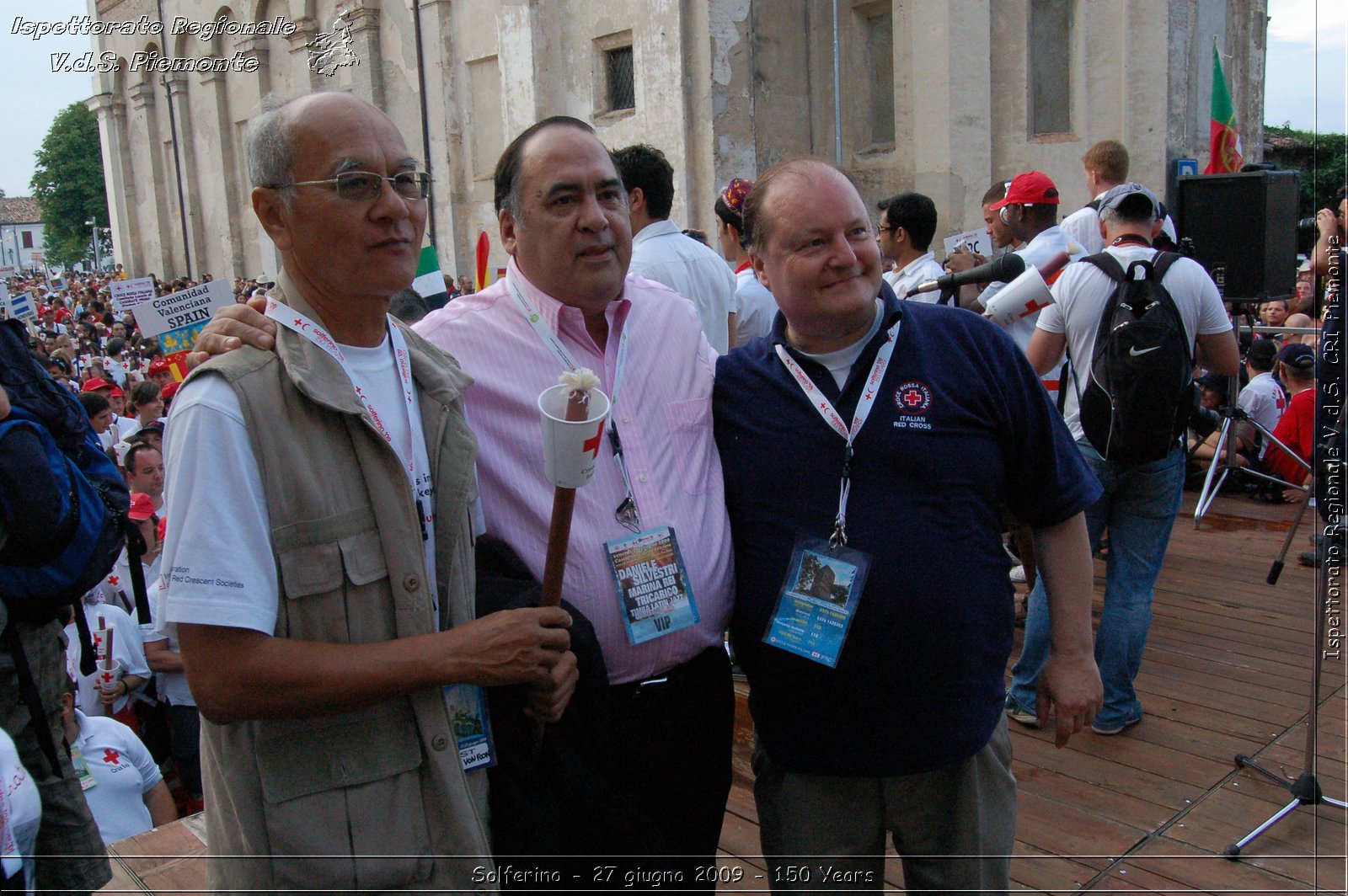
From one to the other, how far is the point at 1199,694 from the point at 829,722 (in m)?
3.19

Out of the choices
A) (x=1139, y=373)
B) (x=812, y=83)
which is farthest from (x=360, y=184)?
(x=812, y=83)

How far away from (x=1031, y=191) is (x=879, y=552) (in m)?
3.69

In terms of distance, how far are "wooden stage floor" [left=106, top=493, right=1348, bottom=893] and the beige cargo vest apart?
6.16 ft

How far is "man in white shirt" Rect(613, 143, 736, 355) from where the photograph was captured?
15.1 ft

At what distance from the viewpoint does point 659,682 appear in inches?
89.2

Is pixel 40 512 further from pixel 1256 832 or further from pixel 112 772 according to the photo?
pixel 1256 832

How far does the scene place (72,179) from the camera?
50969mm

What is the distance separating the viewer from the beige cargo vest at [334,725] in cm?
166

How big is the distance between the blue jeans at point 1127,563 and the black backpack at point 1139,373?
120mm

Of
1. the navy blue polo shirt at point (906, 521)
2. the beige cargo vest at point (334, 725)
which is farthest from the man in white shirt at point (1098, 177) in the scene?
the beige cargo vest at point (334, 725)

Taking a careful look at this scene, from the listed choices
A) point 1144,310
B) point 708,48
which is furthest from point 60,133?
point 1144,310

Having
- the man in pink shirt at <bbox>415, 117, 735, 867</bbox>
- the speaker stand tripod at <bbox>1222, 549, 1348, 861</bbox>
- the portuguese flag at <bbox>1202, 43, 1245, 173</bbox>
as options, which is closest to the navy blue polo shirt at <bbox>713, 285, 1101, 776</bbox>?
the man in pink shirt at <bbox>415, 117, 735, 867</bbox>

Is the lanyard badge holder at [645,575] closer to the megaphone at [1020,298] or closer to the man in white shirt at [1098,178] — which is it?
the megaphone at [1020,298]

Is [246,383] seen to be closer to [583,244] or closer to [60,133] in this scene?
[583,244]
